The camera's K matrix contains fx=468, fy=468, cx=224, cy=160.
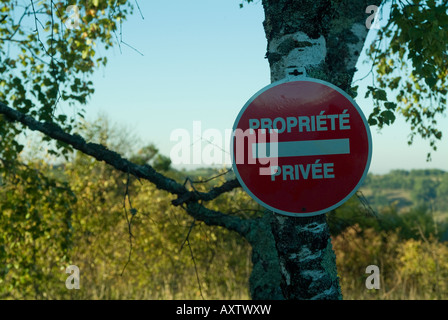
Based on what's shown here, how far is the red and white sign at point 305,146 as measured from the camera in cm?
205

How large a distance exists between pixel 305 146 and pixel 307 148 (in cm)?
1

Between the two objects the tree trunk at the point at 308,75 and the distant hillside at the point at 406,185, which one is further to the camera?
the distant hillside at the point at 406,185

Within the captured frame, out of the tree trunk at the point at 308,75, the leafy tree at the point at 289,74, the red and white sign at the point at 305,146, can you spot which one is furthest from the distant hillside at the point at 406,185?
the red and white sign at the point at 305,146

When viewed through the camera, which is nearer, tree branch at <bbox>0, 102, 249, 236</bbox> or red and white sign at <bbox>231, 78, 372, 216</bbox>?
red and white sign at <bbox>231, 78, 372, 216</bbox>

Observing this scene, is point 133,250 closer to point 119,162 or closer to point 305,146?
point 119,162

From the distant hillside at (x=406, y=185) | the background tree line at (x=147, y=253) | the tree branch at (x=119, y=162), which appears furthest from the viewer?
the distant hillside at (x=406, y=185)

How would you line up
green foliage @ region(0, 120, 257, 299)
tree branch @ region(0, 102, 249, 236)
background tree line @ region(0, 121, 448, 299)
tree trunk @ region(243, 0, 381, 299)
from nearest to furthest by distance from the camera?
1. tree trunk @ region(243, 0, 381, 299)
2. tree branch @ region(0, 102, 249, 236)
3. background tree line @ region(0, 121, 448, 299)
4. green foliage @ region(0, 120, 257, 299)

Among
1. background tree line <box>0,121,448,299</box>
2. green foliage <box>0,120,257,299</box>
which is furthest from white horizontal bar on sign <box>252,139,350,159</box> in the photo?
green foliage <box>0,120,257,299</box>

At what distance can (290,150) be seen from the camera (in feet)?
6.74

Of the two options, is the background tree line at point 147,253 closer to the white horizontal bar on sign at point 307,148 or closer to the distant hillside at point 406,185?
the white horizontal bar on sign at point 307,148

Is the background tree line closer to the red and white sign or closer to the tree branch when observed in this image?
the tree branch

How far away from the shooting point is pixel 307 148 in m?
2.04

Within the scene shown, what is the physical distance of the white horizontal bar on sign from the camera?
204 cm

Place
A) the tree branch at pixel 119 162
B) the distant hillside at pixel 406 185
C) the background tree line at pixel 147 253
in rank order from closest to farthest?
1. the tree branch at pixel 119 162
2. the background tree line at pixel 147 253
3. the distant hillside at pixel 406 185
